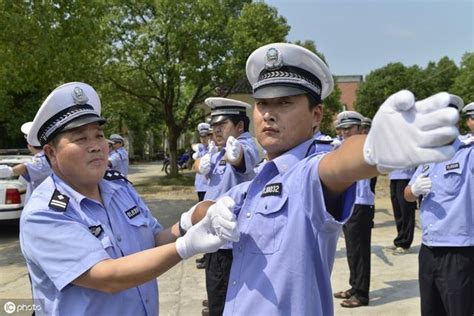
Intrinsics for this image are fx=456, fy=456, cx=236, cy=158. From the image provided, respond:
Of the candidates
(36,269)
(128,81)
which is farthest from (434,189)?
(128,81)

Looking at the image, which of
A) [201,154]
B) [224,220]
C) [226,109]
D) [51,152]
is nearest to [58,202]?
[51,152]

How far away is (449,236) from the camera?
3.38 metres

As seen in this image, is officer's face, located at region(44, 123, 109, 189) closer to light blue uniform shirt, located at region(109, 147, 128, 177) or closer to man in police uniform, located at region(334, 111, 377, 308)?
man in police uniform, located at region(334, 111, 377, 308)

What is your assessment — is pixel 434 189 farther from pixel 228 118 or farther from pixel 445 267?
pixel 228 118

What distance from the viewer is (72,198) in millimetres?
1958

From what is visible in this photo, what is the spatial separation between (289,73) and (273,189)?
1.57 feet

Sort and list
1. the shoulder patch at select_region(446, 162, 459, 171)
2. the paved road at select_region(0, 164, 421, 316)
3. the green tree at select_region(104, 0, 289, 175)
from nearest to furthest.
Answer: the shoulder patch at select_region(446, 162, 459, 171)
the paved road at select_region(0, 164, 421, 316)
the green tree at select_region(104, 0, 289, 175)

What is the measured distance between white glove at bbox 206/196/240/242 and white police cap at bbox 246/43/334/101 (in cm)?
47

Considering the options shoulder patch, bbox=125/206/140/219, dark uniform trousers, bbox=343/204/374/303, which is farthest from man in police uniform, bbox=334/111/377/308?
shoulder patch, bbox=125/206/140/219

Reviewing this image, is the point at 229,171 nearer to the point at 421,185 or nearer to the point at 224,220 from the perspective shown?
the point at 421,185

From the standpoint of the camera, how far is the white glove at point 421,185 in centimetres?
363

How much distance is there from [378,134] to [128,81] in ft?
55.1

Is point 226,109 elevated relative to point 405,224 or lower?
elevated

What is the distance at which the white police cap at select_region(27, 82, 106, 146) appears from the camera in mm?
2008
